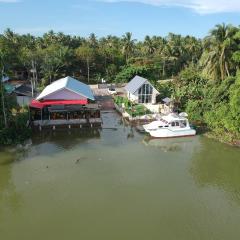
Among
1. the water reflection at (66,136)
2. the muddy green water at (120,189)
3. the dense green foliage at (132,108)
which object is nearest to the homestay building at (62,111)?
the water reflection at (66,136)

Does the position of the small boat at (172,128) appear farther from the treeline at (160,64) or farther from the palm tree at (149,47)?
the palm tree at (149,47)

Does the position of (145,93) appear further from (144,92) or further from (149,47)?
(149,47)

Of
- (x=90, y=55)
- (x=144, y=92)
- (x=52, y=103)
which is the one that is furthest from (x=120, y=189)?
(x=90, y=55)

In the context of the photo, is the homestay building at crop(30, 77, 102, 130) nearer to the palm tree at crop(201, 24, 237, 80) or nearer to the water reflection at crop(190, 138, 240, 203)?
the water reflection at crop(190, 138, 240, 203)

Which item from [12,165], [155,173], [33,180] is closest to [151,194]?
[155,173]

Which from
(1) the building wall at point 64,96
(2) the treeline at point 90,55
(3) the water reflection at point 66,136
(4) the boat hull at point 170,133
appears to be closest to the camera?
(3) the water reflection at point 66,136

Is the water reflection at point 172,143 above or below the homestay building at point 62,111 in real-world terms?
below
